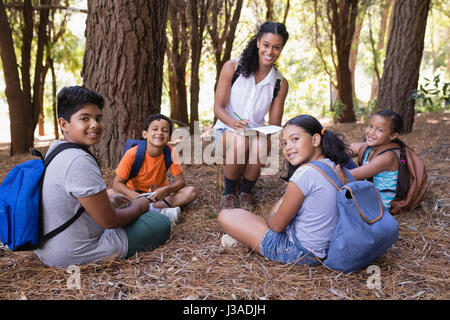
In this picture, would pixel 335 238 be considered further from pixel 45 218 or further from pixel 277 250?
pixel 45 218

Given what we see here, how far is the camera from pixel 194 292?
1747mm

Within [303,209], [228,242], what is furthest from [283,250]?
[228,242]

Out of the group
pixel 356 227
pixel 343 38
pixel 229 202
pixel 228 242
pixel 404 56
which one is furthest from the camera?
pixel 343 38

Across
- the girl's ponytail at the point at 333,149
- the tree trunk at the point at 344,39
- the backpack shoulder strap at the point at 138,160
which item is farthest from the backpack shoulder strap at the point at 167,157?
the tree trunk at the point at 344,39

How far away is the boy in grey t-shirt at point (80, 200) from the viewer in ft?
5.79

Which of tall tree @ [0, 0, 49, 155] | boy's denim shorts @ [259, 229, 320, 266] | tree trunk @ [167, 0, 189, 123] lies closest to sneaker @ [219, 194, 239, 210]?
boy's denim shorts @ [259, 229, 320, 266]

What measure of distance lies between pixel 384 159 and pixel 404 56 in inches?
128

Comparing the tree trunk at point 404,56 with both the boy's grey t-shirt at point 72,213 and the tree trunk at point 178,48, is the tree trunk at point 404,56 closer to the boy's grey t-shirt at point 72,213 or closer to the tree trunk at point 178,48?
the tree trunk at point 178,48

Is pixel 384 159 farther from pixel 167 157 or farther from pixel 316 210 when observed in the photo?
pixel 167 157

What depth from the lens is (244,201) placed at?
10.2 ft

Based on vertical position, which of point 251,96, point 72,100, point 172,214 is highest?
point 251,96

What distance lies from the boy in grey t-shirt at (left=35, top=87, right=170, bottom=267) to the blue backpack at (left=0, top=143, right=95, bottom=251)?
0.13 feet

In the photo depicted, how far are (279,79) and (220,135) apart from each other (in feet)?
2.41
